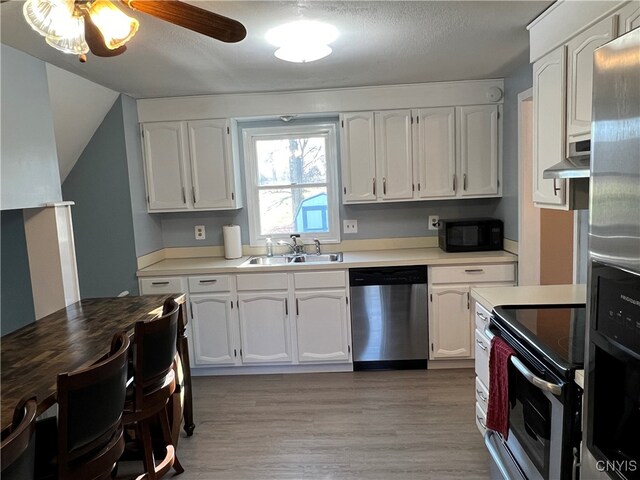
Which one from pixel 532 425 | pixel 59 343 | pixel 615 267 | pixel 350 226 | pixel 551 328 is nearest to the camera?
pixel 615 267

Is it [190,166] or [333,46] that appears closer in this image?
[333,46]

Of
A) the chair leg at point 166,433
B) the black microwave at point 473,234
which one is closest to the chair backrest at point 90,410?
the chair leg at point 166,433

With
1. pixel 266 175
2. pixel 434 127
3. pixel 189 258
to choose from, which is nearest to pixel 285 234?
pixel 266 175

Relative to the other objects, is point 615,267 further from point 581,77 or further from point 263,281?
point 263,281

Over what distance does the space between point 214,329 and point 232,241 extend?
0.79 metres

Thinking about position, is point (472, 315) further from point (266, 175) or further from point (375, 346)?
point (266, 175)

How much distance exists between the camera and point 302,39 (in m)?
2.12

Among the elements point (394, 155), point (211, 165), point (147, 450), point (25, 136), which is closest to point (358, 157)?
point (394, 155)

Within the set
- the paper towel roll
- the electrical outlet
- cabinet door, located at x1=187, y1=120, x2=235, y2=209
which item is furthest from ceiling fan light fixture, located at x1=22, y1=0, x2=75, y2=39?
the electrical outlet

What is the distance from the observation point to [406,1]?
1.87 m

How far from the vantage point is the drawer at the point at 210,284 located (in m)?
3.39

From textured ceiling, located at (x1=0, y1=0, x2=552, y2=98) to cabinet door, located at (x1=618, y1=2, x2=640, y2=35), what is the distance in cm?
46

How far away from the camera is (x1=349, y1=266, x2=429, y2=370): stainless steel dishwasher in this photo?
3.30 m

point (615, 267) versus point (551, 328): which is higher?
point (615, 267)
